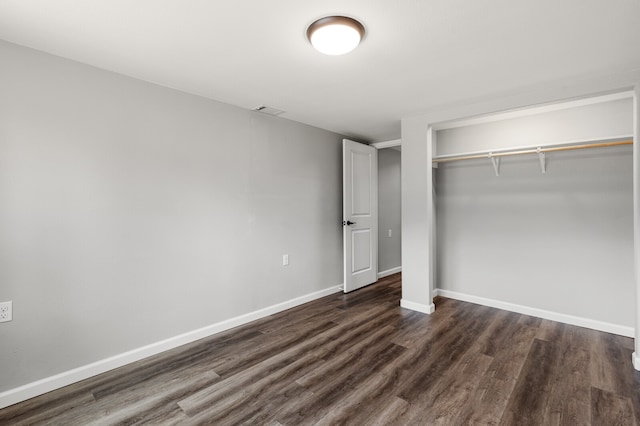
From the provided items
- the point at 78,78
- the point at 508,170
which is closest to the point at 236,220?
the point at 78,78

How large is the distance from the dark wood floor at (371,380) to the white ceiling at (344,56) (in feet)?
7.18

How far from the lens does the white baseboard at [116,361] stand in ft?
6.30

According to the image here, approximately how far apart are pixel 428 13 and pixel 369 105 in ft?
4.80

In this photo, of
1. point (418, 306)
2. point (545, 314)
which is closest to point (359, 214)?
point (418, 306)

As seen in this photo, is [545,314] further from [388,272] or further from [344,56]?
[344,56]

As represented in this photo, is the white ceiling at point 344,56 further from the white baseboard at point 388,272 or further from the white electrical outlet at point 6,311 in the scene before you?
the white baseboard at point 388,272

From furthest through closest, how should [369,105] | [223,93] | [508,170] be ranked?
[508,170]
[369,105]
[223,93]

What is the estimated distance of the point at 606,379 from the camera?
6.91ft

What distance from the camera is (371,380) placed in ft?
6.91

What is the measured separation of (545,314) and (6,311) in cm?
450

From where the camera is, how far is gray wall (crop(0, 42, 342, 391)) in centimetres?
194

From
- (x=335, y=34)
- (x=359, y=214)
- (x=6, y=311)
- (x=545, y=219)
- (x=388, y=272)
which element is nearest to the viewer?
(x=335, y=34)

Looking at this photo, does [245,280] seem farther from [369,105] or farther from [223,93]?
[369,105]

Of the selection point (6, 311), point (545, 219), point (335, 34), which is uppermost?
point (335, 34)
